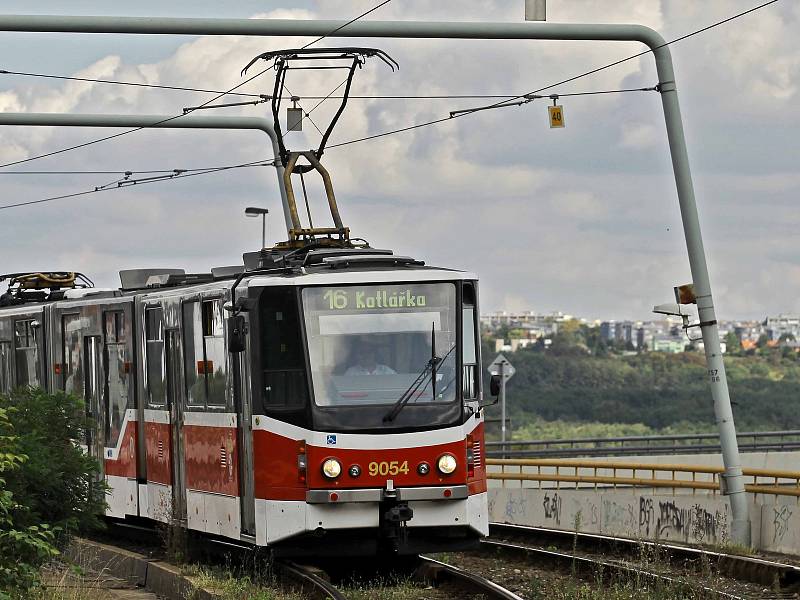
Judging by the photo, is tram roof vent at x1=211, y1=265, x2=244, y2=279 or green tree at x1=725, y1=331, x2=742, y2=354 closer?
tram roof vent at x1=211, y1=265, x2=244, y2=279

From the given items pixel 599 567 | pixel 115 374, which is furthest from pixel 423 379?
pixel 115 374

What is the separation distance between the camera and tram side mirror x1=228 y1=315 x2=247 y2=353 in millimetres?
17422

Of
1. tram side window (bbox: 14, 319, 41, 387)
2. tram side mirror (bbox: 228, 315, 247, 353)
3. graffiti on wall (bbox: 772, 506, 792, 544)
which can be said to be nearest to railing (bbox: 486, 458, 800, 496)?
graffiti on wall (bbox: 772, 506, 792, 544)

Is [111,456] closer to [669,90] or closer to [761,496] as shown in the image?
[669,90]

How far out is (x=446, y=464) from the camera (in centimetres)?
1744

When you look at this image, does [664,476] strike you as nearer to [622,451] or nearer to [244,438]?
[622,451]

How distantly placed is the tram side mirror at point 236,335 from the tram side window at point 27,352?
9291 millimetres

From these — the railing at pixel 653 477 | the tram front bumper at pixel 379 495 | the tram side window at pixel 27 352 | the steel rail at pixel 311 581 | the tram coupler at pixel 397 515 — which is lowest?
the steel rail at pixel 311 581

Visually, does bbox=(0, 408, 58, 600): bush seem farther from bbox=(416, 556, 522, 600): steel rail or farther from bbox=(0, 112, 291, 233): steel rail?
bbox=(0, 112, 291, 233): steel rail

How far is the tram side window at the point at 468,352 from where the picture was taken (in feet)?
57.9

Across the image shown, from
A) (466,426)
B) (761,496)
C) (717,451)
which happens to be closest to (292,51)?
(466,426)

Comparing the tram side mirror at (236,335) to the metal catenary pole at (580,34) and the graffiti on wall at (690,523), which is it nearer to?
the metal catenary pole at (580,34)

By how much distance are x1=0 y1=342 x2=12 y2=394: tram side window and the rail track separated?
9152 millimetres

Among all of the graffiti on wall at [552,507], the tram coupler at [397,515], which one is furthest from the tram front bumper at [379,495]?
the graffiti on wall at [552,507]
